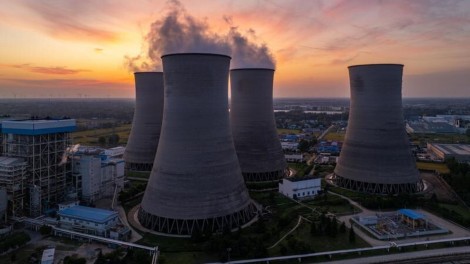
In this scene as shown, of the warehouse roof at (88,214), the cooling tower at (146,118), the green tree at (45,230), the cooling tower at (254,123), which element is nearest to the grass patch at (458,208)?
the cooling tower at (254,123)

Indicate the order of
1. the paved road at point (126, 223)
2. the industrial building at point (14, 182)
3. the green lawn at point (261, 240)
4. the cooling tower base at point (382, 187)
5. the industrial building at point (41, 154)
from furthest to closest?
the cooling tower base at point (382, 187), the industrial building at point (41, 154), the industrial building at point (14, 182), the paved road at point (126, 223), the green lawn at point (261, 240)

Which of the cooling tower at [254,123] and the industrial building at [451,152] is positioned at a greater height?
the cooling tower at [254,123]

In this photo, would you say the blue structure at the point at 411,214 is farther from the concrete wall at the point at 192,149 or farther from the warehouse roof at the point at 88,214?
the warehouse roof at the point at 88,214

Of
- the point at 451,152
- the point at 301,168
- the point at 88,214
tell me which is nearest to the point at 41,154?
the point at 88,214

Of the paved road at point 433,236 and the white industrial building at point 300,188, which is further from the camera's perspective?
the white industrial building at point 300,188

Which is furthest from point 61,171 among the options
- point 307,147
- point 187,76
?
point 307,147

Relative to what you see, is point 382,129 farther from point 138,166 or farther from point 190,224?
point 138,166
